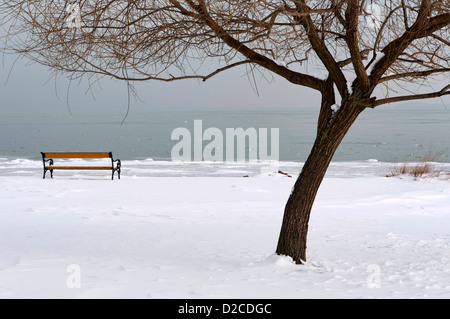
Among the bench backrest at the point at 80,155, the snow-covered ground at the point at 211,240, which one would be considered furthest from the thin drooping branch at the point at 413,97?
the bench backrest at the point at 80,155

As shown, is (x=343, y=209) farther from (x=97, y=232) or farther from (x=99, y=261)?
(x=99, y=261)

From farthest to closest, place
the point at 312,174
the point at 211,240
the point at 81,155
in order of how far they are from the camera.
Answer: the point at 81,155 < the point at 211,240 < the point at 312,174

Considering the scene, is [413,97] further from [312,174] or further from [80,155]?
[80,155]

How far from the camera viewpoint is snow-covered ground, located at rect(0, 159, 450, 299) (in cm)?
496

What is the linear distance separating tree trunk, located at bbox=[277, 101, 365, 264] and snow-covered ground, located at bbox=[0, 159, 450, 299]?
220mm

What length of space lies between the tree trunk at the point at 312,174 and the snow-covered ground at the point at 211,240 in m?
0.22

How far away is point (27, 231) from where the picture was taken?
25.3 feet

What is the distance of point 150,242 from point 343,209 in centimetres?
434

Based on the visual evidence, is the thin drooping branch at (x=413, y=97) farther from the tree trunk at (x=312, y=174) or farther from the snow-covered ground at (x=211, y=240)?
the snow-covered ground at (x=211, y=240)

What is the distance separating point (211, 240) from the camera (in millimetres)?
7254

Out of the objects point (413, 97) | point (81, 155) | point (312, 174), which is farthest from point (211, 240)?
point (81, 155)

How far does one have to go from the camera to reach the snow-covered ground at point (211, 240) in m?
4.96

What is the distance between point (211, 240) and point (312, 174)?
200cm

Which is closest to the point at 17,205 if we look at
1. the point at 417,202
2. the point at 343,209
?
the point at 343,209
